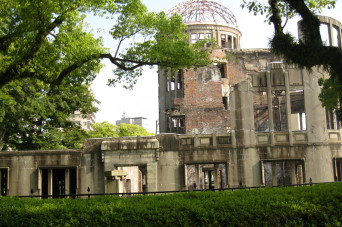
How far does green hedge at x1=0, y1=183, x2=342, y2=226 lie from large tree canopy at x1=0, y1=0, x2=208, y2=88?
5.97 metres

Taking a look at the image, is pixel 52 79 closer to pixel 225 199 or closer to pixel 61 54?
pixel 61 54

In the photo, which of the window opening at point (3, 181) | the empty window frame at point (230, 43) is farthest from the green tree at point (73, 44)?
the empty window frame at point (230, 43)

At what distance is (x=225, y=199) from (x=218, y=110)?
25.7 m

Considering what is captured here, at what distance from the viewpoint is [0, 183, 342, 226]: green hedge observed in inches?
309

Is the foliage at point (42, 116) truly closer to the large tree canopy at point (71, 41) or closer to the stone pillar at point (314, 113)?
the large tree canopy at point (71, 41)

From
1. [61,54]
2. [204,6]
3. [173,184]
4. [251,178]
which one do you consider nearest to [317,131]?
[251,178]

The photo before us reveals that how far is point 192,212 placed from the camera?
25.9ft

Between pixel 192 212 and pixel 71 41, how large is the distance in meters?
7.37

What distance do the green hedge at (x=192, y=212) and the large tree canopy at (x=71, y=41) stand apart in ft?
19.6

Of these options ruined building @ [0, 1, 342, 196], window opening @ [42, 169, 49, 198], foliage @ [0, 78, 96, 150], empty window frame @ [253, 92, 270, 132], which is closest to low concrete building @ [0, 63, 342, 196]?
ruined building @ [0, 1, 342, 196]

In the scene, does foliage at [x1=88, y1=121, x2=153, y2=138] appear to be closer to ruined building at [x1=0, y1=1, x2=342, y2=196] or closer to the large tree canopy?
ruined building at [x1=0, y1=1, x2=342, y2=196]

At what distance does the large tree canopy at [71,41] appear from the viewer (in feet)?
41.8

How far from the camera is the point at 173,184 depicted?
20.9 metres

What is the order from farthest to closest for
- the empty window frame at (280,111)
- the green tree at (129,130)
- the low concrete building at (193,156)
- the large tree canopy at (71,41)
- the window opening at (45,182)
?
the green tree at (129,130)
the empty window frame at (280,111)
the window opening at (45,182)
the low concrete building at (193,156)
the large tree canopy at (71,41)
